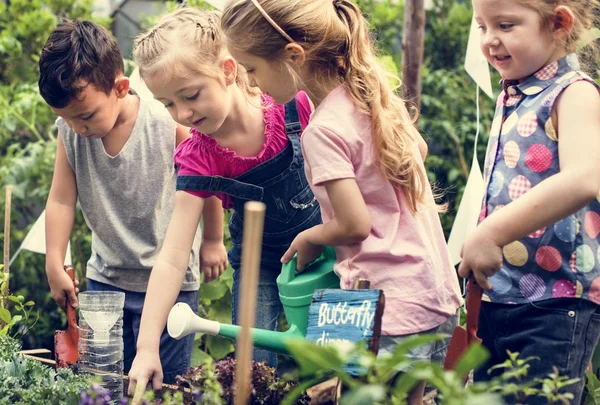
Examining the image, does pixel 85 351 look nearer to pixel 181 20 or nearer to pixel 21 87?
pixel 181 20

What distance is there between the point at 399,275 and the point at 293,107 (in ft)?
2.48

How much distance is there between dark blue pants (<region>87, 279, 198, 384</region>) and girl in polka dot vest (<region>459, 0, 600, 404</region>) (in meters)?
1.20

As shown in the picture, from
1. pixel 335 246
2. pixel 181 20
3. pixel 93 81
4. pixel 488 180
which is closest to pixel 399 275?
pixel 335 246

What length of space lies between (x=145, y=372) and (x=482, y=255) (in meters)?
0.86

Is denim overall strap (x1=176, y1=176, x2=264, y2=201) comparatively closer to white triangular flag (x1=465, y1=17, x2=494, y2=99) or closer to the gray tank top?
the gray tank top

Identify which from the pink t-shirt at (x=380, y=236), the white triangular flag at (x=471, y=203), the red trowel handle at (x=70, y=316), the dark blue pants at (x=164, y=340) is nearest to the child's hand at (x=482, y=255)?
the pink t-shirt at (x=380, y=236)

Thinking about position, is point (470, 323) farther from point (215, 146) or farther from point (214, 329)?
point (215, 146)

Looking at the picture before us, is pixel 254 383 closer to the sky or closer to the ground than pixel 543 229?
closer to the ground

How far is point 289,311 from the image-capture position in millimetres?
2123

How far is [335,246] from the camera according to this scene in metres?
2.11

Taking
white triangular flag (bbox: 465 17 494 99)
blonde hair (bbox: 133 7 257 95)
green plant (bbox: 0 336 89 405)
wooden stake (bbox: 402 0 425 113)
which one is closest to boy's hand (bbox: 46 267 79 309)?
green plant (bbox: 0 336 89 405)

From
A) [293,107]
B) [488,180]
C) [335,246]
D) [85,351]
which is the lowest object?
[85,351]

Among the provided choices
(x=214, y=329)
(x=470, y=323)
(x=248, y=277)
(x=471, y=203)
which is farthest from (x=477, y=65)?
(x=248, y=277)

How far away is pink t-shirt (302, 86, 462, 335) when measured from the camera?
2023mm
